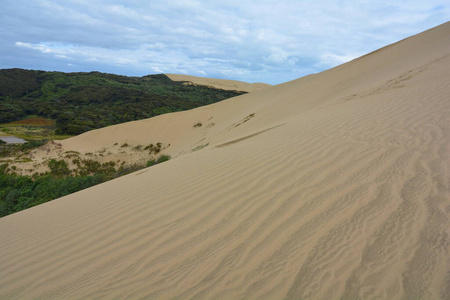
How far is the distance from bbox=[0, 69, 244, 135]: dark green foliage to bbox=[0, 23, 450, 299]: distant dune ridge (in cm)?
2627

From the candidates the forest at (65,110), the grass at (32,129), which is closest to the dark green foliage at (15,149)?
the forest at (65,110)

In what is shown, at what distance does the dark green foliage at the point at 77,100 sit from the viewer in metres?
30.6

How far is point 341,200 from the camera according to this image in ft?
7.91

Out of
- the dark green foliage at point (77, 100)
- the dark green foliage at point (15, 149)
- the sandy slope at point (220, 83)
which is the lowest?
the dark green foliage at point (15, 149)

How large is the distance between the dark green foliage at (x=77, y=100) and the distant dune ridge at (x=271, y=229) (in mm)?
26268

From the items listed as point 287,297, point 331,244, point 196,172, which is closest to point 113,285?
point 287,297

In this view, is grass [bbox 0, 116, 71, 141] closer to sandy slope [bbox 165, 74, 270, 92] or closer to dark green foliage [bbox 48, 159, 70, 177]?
dark green foliage [bbox 48, 159, 70, 177]

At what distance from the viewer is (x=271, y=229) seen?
7.34 feet

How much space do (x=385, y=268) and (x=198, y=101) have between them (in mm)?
42944

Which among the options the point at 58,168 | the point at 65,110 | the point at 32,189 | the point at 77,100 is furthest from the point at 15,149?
the point at 77,100

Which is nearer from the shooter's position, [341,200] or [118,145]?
[341,200]

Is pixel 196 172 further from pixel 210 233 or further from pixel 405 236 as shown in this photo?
pixel 405 236

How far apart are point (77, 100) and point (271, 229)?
146 ft

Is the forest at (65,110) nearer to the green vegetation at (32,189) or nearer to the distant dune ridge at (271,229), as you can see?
the green vegetation at (32,189)
